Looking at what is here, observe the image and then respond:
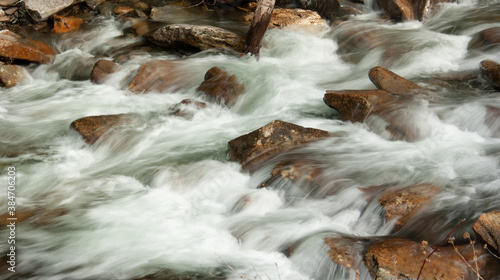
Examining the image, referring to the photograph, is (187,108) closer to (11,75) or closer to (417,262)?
(11,75)

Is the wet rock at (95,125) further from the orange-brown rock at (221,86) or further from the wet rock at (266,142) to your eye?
the wet rock at (266,142)

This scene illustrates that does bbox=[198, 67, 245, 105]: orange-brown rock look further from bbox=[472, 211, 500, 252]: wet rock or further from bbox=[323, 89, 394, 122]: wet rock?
bbox=[472, 211, 500, 252]: wet rock

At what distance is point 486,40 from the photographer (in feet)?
26.7

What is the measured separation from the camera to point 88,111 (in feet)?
24.7

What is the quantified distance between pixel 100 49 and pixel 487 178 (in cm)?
787

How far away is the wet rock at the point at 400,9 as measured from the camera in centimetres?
981

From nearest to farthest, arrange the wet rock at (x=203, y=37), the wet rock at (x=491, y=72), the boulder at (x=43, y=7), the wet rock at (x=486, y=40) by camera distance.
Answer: the wet rock at (x=491, y=72)
the wet rock at (x=486, y=40)
the wet rock at (x=203, y=37)
the boulder at (x=43, y=7)

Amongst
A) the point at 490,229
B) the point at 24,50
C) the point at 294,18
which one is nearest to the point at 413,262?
the point at 490,229

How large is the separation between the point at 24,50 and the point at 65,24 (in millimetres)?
1837

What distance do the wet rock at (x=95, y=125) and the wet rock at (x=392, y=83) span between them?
3607 millimetres

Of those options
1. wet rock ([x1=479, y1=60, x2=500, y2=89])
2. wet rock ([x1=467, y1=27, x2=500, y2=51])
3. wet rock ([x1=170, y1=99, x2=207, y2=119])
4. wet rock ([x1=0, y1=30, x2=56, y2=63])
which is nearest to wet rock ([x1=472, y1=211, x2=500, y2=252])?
wet rock ([x1=479, y1=60, x2=500, y2=89])

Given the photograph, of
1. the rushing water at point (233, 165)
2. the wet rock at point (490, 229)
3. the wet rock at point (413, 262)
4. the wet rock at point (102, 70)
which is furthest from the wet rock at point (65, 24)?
the wet rock at point (490, 229)

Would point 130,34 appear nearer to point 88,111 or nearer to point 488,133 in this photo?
point 88,111

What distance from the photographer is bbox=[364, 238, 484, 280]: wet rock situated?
142 inches
